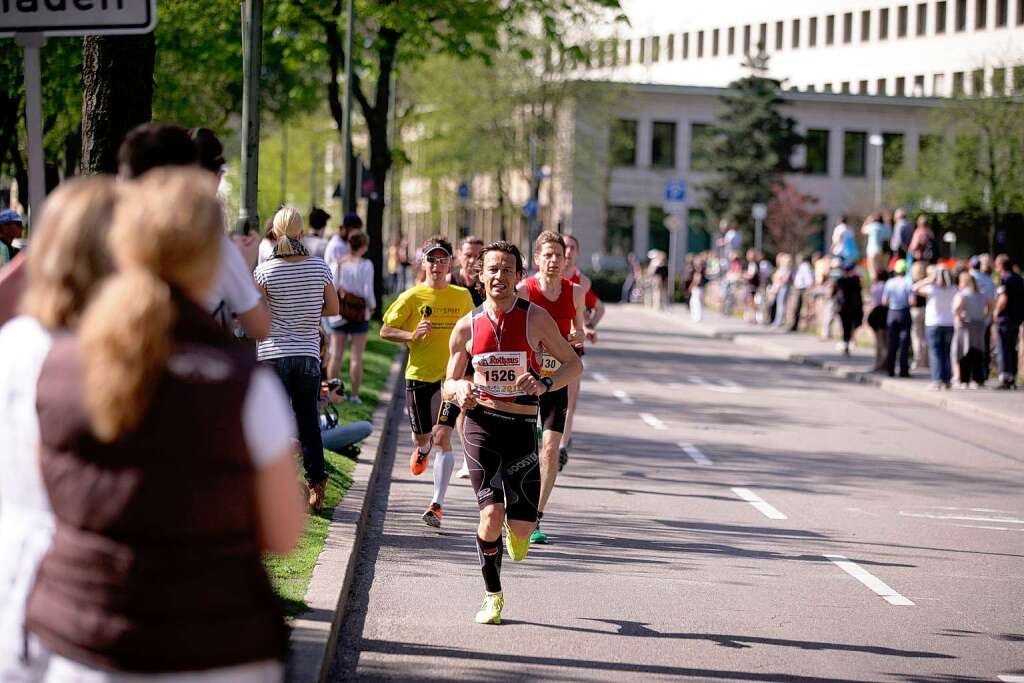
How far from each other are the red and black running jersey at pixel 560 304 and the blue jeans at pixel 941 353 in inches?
613

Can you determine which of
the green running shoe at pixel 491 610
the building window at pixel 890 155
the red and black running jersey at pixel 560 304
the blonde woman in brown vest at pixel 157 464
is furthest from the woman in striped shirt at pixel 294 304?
the building window at pixel 890 155

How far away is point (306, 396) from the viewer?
9.69 metres

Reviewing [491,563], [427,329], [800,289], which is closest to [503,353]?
[491,563]

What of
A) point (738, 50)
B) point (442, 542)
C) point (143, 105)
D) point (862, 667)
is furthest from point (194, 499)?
point (738, 50)

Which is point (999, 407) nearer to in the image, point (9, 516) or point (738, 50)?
point (9, 516)

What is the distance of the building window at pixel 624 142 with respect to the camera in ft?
248

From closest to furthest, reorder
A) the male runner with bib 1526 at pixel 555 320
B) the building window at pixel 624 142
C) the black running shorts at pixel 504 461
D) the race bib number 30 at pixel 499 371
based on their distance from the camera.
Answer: the black running shorts at pixel 504 461, the race bib number 30 at pixel 499 371, the male runner with bib 1526 at pixel 555 320, the building window at pixel 624 142

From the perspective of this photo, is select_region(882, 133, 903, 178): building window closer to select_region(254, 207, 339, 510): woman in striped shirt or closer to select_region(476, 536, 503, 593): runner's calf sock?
select_region(254, 207, 339, 510): woman in striped shirt

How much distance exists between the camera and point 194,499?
122 inches

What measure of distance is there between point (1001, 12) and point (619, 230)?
21.0m

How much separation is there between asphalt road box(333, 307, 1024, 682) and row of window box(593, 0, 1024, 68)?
175 ft

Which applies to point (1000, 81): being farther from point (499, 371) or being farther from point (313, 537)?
point (499, 371)

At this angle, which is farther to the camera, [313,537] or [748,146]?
[748,146]

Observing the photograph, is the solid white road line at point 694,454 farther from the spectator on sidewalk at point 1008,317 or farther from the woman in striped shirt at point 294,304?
the spectator on sidewalk at point 1008,317
